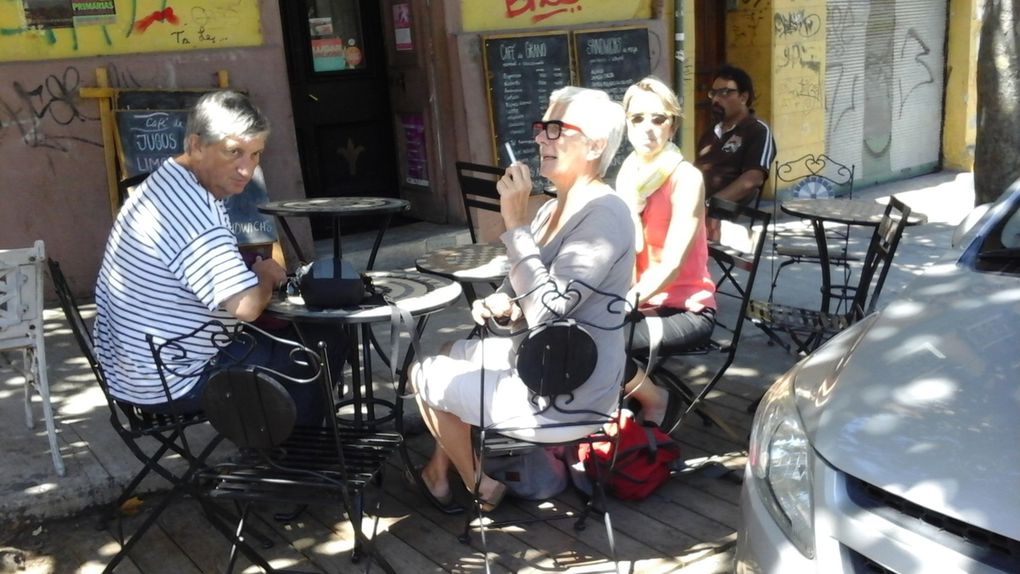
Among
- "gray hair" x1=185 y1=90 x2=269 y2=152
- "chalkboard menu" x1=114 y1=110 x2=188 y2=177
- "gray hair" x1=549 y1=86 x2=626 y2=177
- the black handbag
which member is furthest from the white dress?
"chalkboard menu" x1=114 y1=110 x2=188 y2=177

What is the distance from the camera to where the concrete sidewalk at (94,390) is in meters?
3.81

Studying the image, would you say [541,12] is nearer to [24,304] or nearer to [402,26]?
[402,26]

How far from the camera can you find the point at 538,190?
308 inches

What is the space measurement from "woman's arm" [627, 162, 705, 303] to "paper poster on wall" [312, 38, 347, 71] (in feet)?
13.7

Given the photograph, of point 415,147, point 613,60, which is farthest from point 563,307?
point 613,60

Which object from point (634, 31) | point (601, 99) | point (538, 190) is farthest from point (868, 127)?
point (601, 99)

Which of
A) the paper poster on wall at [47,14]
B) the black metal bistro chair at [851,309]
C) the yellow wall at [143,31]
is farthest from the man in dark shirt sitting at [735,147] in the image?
the paper poster on wall at [47,14]

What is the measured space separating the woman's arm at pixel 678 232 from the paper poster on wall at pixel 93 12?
3.92 meters

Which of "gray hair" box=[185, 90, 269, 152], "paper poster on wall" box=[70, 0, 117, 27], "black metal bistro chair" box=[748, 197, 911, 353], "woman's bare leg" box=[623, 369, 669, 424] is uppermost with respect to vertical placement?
"paper poster on wall" box=[70, 0, 117, 27]

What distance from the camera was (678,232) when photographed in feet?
13.5

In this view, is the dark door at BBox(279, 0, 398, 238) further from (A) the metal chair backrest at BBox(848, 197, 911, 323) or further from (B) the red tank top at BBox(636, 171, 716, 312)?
(A) the metal chair backrest at BBox(848, 197, 911, 323)

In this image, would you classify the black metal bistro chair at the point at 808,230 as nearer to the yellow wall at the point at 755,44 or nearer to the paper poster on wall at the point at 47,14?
the yellow wall at the point at 755,44

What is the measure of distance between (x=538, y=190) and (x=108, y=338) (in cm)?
474

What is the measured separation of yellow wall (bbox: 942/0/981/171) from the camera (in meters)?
12.1
